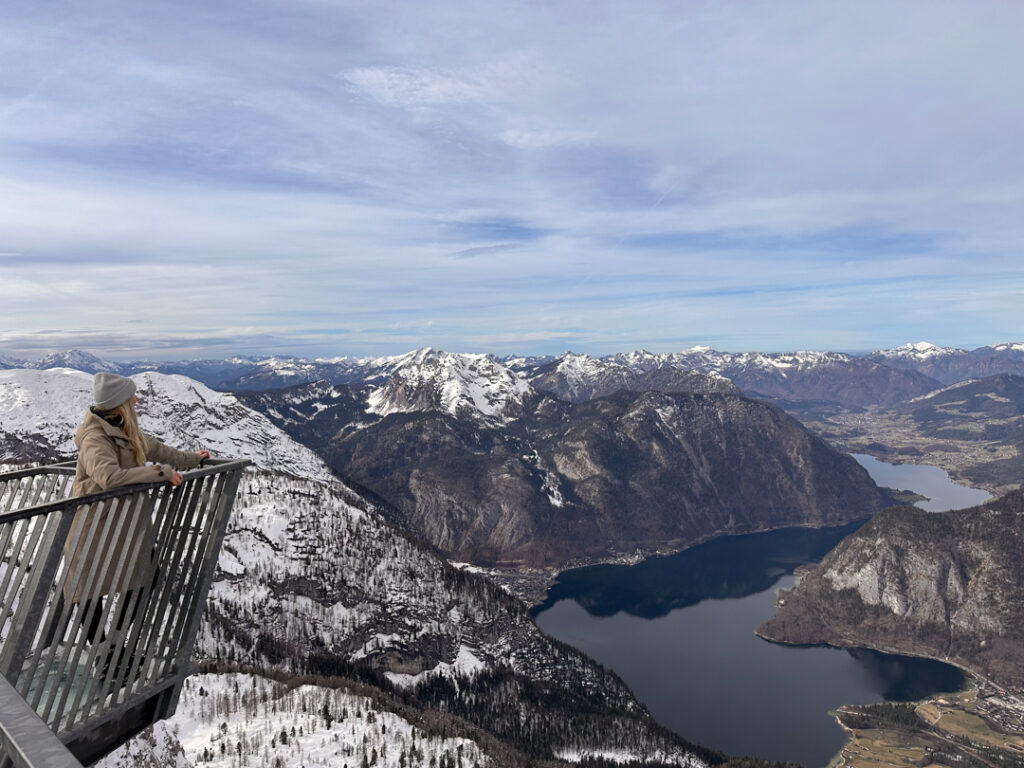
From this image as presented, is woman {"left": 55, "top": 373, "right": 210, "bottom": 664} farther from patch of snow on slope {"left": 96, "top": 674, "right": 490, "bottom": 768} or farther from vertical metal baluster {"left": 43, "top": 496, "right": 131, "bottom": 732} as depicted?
patch of snow on slope {"left": 96, "top": 674, "right": 490, "bottom": 768}

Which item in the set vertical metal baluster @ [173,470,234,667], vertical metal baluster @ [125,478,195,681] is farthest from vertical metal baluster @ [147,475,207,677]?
vertical metal baluster @ [173,470,234,667]

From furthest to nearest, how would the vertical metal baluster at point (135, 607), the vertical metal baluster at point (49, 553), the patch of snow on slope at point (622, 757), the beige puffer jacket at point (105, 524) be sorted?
the patch of snow on slope at point (622, 757) < the vertical metal baluster at point (135, 607) < the beige puffer jacket at point (105, 524) < the vertical metal baluster at point (49, 553)

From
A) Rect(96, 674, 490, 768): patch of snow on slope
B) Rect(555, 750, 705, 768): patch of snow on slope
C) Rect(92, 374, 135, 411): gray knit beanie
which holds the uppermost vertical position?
Rect(92, 374, 135, 411): gray knit beanie

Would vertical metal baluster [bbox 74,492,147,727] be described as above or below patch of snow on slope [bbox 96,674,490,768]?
above

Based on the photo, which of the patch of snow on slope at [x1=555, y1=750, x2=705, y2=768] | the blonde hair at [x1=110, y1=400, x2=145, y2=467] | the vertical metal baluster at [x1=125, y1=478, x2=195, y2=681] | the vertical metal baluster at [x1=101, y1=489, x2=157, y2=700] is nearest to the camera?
the vertical metal baluster at [x1=101, y1=489, x2=157, y2=700]

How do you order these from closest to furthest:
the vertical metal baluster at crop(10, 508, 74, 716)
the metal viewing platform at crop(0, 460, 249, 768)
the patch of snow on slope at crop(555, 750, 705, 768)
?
the vertical metal baluster at crop(10, 508, 74, 716) → the metal viewing platform at crop(0, 460, 249, 768) → the patch of snow on slope at crop(555, 750, 705, 768)

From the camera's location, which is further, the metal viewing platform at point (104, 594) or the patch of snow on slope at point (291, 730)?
the patch of snow on slope at point (291, 730)

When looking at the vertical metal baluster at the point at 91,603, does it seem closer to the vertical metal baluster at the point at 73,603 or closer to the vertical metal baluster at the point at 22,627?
the vertical metal baluster at the point at 73,603

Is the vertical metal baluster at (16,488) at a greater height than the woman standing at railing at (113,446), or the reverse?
the woman standing at railing at (113,446)

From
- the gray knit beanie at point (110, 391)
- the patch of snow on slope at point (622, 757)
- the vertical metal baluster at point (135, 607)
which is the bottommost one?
the patch of snow on slope at point (622, 757)

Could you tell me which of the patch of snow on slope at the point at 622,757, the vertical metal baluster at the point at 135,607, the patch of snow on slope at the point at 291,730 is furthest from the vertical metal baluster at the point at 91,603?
the patch of snow on slope at the point at 622,757

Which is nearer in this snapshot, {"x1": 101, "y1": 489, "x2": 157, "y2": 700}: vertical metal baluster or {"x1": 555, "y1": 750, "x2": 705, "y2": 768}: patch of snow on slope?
{"x1": 101, "y1": 489, "x2": 157, "y2": 700}: vertical metal baluster
